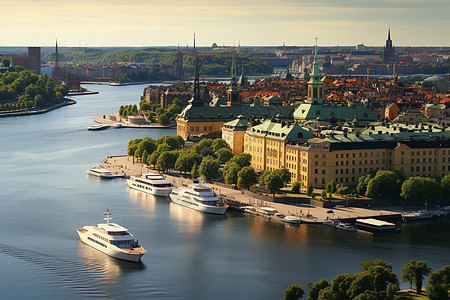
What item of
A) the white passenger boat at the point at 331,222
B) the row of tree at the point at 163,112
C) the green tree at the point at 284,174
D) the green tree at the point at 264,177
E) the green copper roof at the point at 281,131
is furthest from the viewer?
the row of tree at the point at 163,112

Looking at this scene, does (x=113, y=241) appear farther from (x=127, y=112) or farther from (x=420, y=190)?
(x=127, y=112)

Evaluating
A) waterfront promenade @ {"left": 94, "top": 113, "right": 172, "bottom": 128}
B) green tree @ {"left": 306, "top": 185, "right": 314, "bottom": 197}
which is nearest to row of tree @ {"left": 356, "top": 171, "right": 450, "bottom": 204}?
green tree @ {"left": 306, "top": 185, "right": 314, "bottom": 197}

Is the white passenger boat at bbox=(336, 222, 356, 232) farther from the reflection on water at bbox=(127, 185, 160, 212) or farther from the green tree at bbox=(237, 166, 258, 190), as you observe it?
the reflection on water at bbox=(127, 185, 160, 212)

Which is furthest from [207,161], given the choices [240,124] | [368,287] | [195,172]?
[368,287]

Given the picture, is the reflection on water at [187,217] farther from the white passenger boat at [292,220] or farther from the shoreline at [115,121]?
the shoreline at [115,121]

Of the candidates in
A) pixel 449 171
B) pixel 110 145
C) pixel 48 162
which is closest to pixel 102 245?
pixel 449 171

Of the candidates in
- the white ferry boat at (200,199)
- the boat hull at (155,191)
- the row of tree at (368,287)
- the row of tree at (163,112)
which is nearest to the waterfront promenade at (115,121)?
the row of tree at (163,112)
